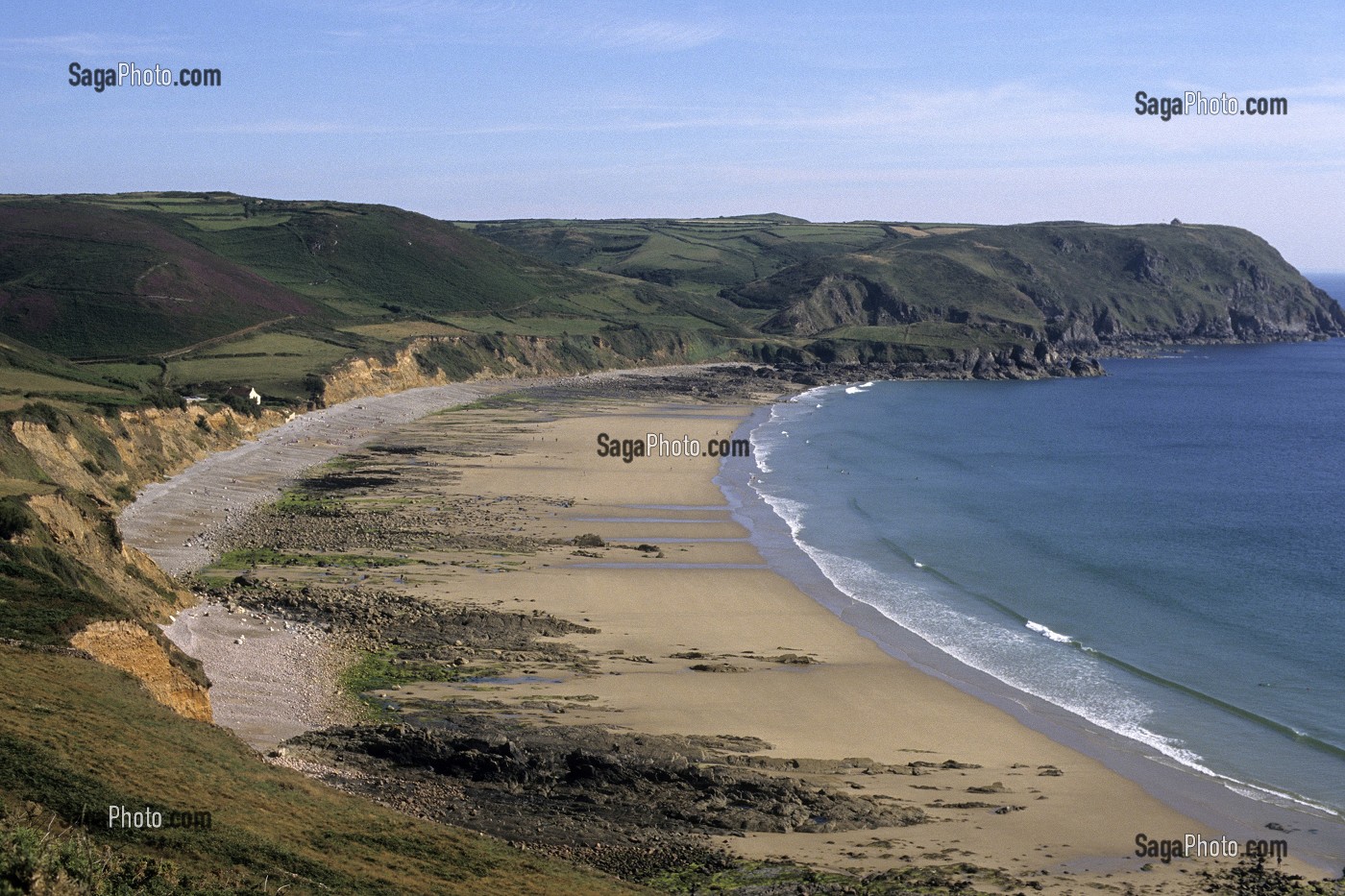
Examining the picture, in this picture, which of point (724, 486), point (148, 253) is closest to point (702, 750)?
point (724, 486)

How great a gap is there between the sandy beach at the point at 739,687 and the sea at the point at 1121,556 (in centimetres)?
374

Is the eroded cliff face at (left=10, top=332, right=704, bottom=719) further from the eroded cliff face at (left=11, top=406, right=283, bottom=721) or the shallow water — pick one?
the shallow water

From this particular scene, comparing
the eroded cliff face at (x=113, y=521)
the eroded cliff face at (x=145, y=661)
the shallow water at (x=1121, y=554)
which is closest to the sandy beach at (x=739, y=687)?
the eroded cliff face at (x=145, y=661)

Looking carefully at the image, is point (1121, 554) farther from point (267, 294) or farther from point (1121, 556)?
point (267, 294)

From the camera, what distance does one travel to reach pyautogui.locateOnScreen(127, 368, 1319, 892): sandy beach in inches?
996

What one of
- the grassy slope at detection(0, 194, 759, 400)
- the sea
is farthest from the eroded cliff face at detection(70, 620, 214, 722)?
the grassy slope at detection(0, 194, 759, 400)

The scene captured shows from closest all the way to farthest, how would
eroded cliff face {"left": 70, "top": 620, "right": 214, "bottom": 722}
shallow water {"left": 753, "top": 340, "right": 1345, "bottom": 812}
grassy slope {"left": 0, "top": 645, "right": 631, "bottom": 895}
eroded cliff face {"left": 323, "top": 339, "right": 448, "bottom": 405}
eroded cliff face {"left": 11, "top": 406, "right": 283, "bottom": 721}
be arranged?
1. grassy slope {"left": 0, "top": 645, "right": 631, "bottom": 895}
2. eroded cliff face {"left": 70, "top": 620, "right": 214, "bottom": 722}
3. eroded cliff face {"left": 11, "top": 406, "right": 283, "bottom": 721}
4. shallow water {"left": 753, "top": 340, "right": 1345, "bottom": 812}
5. eroded cliff face {"left": 323, "top": 339, "right": 448, "bottom": 405}

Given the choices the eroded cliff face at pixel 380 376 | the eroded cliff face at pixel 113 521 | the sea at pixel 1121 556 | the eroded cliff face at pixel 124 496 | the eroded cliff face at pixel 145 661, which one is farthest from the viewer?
the eroded cliff face at pixel 380 376

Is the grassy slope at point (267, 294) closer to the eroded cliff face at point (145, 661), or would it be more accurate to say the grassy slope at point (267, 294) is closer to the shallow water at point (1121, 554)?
the eroded cliff face at point (145, 661)

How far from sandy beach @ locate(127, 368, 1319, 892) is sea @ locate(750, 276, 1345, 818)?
3.74m

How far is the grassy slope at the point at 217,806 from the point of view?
1834 centimetres

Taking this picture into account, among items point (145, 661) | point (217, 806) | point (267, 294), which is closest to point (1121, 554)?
point (145, 661)

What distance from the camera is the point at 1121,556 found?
56031mm

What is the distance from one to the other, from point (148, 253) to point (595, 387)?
48.8 m
